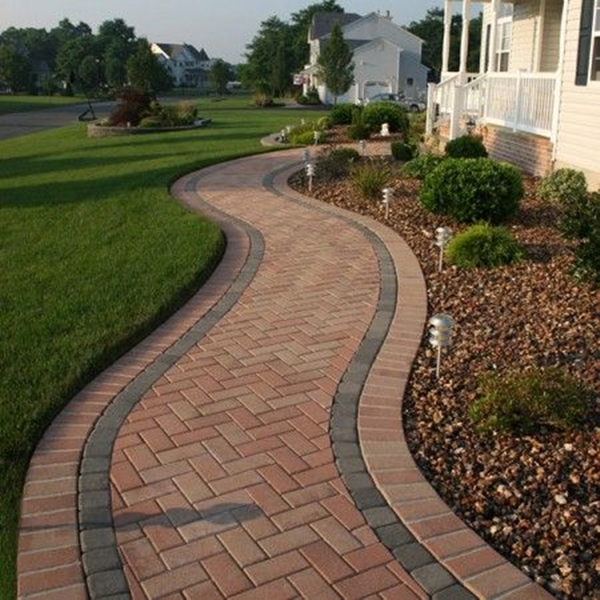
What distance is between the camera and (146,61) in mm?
33469

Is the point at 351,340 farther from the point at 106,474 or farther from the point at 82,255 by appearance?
the point at 82,255

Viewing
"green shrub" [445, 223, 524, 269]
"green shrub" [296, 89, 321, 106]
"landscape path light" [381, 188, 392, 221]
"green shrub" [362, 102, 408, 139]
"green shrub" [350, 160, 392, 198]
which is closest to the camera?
"green shrub" [445, 223, 524, 269]

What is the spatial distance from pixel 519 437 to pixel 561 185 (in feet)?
22.9

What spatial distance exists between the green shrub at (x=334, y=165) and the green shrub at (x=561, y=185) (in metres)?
4.01

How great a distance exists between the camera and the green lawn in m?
4.62

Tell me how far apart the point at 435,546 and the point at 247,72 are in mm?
78257

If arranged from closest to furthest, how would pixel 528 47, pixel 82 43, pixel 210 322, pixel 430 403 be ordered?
pixel 430 403 → pixel 210 322 → pixel 528 47 → pixel 82 43

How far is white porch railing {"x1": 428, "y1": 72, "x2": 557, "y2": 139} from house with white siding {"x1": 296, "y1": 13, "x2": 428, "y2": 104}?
144 feet

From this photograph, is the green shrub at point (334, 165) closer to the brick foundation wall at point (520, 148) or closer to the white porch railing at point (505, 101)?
the white porch railing at point (505, 101)

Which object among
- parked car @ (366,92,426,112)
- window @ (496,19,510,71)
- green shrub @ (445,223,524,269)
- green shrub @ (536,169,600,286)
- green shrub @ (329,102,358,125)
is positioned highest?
window @ (496,19,510,71)

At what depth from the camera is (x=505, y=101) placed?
44.9ft

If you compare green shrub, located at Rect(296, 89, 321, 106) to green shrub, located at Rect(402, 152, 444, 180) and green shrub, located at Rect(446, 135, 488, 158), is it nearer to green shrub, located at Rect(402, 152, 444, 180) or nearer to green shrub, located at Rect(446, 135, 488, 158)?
green shrub, located at Rect(402, 152, 444, 180)

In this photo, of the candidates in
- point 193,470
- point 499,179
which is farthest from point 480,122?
point 193,470

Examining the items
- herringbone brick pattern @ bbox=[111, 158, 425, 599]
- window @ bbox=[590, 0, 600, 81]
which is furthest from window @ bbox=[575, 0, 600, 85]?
herringbone brick pattern @ bbox=[111, 158, 425, 599]
